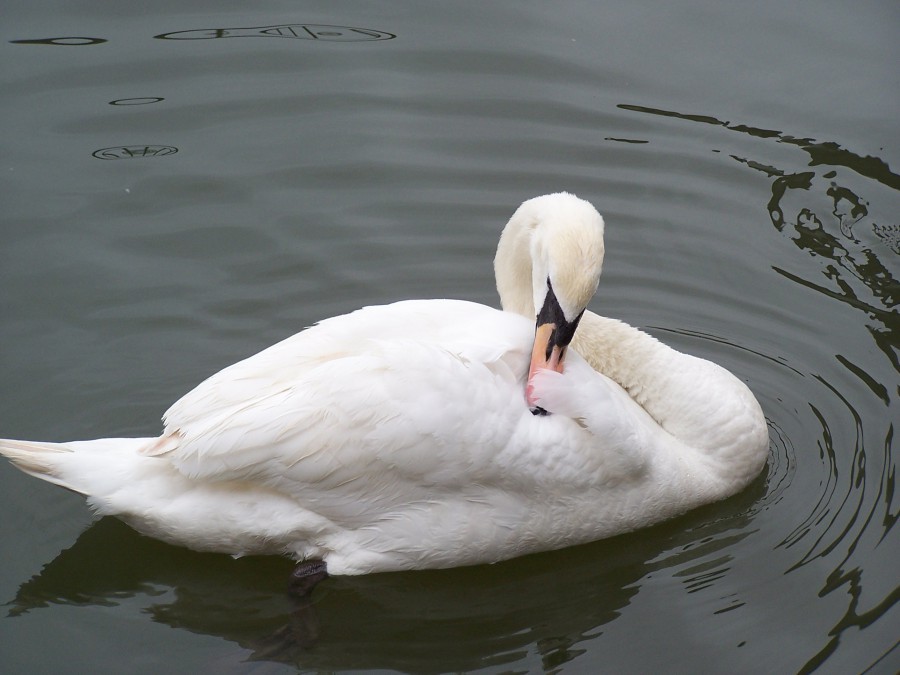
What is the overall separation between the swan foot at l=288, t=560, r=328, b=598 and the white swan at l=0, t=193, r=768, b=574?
2.2 inches

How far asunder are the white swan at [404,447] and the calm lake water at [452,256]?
14.2 inches

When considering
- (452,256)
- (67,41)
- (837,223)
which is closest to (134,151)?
(67,41)

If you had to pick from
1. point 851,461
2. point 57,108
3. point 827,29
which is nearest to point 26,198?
point 57,108

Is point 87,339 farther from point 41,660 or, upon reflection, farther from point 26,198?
point 41,660

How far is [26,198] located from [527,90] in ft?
13.3

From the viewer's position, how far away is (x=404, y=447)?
5.80m

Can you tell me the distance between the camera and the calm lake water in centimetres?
606

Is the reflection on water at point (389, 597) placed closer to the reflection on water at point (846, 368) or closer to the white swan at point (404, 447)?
the white swan at point (404, 447)

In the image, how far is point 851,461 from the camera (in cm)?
712

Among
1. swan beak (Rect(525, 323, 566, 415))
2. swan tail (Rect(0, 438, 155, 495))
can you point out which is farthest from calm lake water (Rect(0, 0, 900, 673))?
swan beak (Rect(525, 323, 566, 415))

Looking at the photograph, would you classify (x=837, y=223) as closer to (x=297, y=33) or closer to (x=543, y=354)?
(x=543, y=354)

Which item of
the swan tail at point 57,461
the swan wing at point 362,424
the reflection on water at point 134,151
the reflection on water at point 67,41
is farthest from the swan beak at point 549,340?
the reflection on water at point 67,41

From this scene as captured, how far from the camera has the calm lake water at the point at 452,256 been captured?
19.9ft

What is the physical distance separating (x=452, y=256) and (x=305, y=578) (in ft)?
10.9
